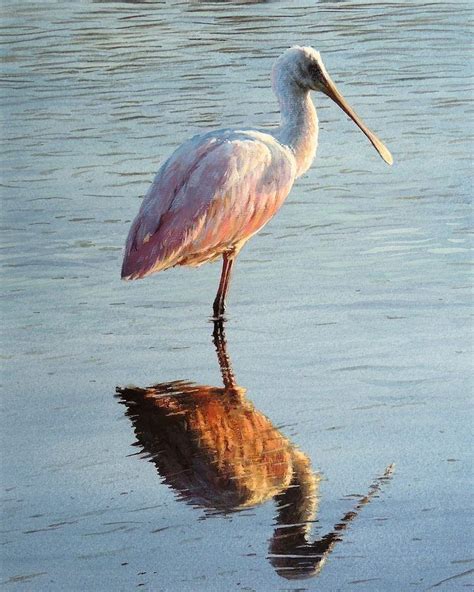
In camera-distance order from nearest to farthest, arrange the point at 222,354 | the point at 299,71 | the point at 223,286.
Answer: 1. the point at 222,354
2. the point at 223,286
3. the point at 299,71

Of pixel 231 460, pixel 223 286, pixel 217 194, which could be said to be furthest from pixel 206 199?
pixel 231 460

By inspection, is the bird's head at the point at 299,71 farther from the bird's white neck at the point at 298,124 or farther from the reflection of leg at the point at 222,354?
the reflection of leg at the point at 222,354

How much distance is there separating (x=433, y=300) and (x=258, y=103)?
20.7ft

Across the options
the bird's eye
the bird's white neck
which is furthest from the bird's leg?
the bird's eye

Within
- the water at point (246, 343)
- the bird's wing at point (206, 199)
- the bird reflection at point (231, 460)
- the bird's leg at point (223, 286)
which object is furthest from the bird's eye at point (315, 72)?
the bird reflection at point (231, 460)

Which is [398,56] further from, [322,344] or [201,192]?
[322,344]

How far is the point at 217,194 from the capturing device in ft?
25.5

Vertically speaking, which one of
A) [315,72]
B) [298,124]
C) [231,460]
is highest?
[315,72]

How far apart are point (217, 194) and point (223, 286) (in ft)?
1.70

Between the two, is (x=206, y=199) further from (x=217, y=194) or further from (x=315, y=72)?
(x=315, y=72)

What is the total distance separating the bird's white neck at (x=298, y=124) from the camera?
321 inches

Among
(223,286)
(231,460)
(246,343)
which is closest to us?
(231,460)

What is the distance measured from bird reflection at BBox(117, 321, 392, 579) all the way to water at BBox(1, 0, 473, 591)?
19 millimetres

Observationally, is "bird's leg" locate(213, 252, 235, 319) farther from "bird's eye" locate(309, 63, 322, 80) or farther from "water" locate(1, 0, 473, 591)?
"bird's eye" locate(309, 63, 322, 80)
